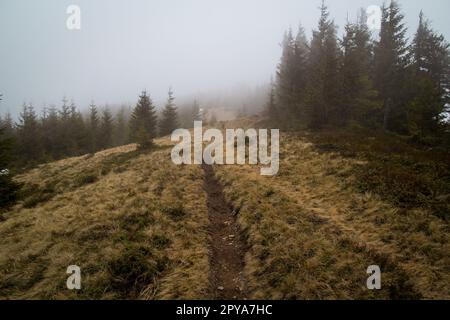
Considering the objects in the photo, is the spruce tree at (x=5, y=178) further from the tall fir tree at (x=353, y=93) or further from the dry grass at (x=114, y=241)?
the tall fir tree at (x=353, y=93)

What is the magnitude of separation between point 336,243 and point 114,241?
25.3 ft

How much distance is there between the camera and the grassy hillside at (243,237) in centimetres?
685

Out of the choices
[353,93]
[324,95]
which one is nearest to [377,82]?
[353,93]

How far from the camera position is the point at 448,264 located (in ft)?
21.6

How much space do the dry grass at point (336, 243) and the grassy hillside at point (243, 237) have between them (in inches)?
1.3

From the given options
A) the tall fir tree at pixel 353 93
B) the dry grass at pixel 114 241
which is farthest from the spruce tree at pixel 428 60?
the dry grass at pixel 114 241

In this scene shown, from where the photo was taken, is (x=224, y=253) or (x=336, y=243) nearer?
(x=336, y=243)

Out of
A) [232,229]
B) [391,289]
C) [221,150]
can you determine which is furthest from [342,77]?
[391,289]

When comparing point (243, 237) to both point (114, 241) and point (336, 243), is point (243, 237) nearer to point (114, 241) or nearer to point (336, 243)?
point (336, 243)

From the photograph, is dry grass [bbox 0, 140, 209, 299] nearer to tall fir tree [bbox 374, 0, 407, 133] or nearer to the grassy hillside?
the grassy hillside

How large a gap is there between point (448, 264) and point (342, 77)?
2211 cm

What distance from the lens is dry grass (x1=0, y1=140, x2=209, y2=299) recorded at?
7.21 metres

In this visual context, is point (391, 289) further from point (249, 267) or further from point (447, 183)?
point (447, 183)

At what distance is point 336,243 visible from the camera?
802 centimetres
